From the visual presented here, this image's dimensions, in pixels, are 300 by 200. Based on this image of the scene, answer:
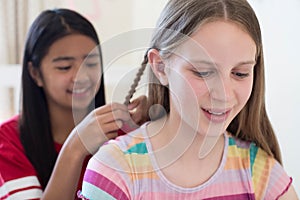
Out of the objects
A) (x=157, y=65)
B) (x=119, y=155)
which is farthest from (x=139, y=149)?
(x=157, y=65)

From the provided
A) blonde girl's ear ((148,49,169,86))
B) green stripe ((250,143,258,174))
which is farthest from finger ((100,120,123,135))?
green stripe ((250,143,258,174))

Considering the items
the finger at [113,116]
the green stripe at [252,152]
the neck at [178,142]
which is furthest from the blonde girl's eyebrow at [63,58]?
the green stripe at [252,152]

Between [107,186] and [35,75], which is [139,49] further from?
[35,75]

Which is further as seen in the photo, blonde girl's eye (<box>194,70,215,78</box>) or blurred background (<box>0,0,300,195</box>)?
blurred background (<box>0,0,300,195</box>)

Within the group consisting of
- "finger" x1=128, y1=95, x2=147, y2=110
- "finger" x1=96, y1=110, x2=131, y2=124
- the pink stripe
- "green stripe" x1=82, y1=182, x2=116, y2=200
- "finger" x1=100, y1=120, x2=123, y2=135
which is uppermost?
"finger" x1=128, y1=95, x2=147, y2=110

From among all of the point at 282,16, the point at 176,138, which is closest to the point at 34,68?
the point at 176,138

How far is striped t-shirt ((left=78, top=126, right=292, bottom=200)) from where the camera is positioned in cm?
83

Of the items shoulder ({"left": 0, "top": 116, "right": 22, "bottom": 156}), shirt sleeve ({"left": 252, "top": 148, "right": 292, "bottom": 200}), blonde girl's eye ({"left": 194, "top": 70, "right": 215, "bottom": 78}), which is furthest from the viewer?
shoulder ({"left": 0, "top": 116, "right": 22, "bottom": 156})

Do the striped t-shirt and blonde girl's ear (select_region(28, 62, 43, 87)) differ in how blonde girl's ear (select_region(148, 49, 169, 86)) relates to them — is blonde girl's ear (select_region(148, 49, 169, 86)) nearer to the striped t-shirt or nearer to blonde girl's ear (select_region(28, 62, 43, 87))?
the striped t-shirt

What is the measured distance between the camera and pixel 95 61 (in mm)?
997

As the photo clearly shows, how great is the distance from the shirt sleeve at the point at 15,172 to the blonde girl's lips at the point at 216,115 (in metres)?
0.53

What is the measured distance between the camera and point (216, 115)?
31.9 inches

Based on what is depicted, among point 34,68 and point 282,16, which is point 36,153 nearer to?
point 34,68

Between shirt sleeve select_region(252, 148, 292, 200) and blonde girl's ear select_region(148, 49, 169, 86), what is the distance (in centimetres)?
24
